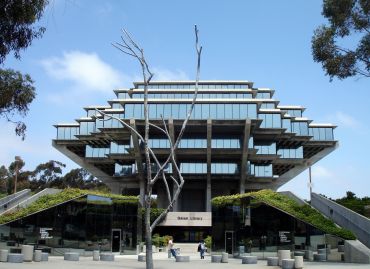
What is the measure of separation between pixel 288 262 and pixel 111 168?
5504 cm

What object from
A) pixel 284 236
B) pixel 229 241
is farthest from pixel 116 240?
pixel 284 236

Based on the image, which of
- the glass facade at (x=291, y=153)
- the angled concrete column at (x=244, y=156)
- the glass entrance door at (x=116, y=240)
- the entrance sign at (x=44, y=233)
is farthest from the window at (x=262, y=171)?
the entrance sign at (x=44, y=233)

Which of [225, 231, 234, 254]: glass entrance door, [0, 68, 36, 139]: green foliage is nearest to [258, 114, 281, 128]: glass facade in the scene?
[225, 231, 234, 254]: glass entrance door

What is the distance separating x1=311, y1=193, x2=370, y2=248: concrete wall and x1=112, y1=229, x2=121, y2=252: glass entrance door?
60.7ft

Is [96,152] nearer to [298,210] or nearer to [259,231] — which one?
[259,231]

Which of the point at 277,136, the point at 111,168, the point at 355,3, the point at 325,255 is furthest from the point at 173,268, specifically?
the point at 111,168

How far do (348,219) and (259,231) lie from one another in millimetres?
6693

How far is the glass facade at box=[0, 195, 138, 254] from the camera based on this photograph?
35.8 m

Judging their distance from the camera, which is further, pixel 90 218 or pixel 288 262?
pixel 90 218

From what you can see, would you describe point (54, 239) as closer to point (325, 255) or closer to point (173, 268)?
point (173, 268)

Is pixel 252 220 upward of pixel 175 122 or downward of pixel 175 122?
downward

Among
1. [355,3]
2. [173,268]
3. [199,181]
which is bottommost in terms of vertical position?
[173,268]

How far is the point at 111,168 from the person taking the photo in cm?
7675

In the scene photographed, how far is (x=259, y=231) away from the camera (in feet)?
Answer: 117
